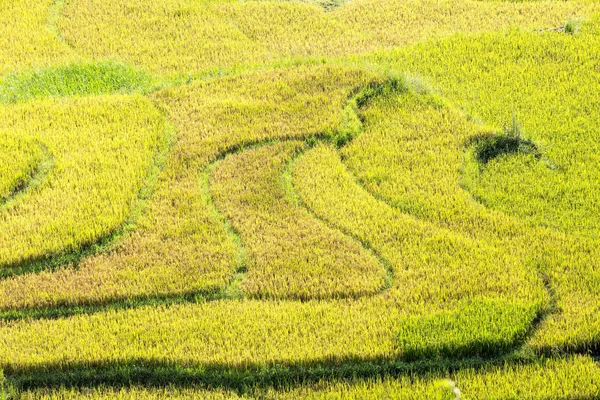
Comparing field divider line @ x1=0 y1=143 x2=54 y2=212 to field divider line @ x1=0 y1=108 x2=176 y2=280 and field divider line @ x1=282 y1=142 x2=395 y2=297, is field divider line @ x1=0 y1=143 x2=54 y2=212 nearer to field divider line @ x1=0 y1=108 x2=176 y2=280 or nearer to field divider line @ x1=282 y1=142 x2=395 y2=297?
field divider line @ x1=0 y1=108 x2=176 y2=280

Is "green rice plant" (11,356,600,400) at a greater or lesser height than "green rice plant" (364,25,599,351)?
lesser

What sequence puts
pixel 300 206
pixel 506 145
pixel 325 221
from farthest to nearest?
pixel 506 145 < pixel 300 206 < pixel 325 221

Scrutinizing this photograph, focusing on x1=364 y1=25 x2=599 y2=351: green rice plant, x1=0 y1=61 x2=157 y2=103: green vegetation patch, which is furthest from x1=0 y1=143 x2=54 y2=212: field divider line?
x1=364 y1=25 x2=599 y2=351: green rice plant

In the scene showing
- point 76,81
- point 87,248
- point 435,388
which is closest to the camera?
point 435,388

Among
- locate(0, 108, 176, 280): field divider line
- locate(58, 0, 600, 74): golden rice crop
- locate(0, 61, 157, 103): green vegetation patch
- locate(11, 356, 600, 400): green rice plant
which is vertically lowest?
locate(11, 356, 600, 400): green rice plant

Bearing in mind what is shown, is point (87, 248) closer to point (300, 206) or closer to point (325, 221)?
point (300, 206)

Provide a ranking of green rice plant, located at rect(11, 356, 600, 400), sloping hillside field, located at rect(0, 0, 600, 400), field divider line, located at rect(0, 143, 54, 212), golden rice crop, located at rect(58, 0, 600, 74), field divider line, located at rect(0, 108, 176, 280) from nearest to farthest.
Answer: green rice plant, located at rect(11, 356, 600, 400) → sloping hillside field, located at rect(0, 0, 600, 400) → field divider line, located at rect(0, 108, 176, 280) → field divider line, located at rect(0, 143, 54, 212) → golden rice crop, located at rect(58, 0, 600, 74)

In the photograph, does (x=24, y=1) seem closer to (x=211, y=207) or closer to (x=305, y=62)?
(x=305, y=62)

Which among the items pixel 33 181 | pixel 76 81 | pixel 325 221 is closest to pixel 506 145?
pixel 325 221

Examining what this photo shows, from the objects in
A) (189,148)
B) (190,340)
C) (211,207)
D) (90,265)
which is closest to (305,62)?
(189,148)
